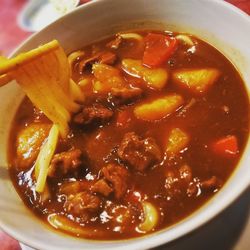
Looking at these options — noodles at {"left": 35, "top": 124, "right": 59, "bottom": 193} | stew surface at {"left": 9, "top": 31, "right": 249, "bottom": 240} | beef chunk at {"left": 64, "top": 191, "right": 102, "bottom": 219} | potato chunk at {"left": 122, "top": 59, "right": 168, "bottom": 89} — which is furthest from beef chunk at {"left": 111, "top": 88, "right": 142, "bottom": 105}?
beef chunk at {"left": 64, "top": 191, "right": 102, "bottom": 219}

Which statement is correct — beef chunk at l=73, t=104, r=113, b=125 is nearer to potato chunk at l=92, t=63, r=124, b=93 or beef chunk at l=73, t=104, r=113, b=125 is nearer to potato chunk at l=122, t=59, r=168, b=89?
potato chunk at l=92, t=63, r=124, b=93

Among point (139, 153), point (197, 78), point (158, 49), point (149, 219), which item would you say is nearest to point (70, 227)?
point (149, 219)

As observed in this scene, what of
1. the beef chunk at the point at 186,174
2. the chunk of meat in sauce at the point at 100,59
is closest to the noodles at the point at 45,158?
the chunk of meat in sauce at the point at 100,59

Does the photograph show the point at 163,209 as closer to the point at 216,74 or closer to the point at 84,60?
the point at 216,74

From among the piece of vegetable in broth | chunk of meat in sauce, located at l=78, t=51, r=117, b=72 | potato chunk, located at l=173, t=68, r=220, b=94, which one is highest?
chunk of meat in sauce, located at l=78, t=51, r=117, b=72

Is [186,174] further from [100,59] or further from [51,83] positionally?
[100,59]

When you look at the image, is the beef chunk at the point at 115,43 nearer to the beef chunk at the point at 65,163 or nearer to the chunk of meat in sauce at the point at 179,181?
the beef chunk at the point at 65,163
